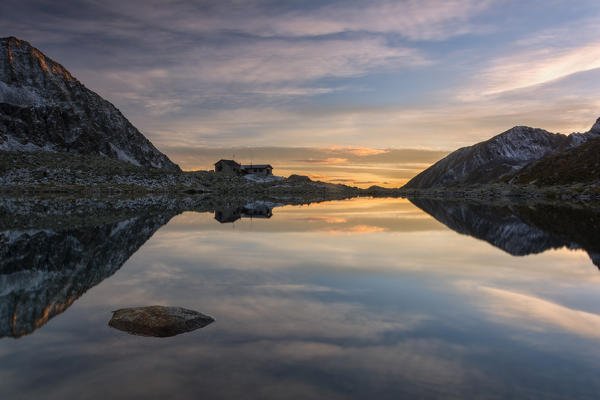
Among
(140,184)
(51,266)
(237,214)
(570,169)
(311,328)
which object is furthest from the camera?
(570,169)

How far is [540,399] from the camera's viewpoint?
6.65 meters

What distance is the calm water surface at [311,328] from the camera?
7082mm

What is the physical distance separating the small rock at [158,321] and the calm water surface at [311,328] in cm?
29

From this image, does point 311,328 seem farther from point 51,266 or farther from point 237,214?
point 237,214

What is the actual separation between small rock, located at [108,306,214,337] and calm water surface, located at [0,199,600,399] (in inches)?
11.5

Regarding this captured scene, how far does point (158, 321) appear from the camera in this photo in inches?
385

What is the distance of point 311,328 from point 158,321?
364 centimetres

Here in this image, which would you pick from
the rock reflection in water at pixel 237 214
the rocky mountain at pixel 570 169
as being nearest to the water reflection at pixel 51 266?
the rock reflection in water at pixel 237 214

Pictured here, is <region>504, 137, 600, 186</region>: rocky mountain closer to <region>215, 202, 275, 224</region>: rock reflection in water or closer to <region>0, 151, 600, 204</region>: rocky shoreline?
<region>0, 151, 600, 204</region>: rocky shoreline

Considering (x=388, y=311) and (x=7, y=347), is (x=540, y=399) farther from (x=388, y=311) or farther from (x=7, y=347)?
(x=7, y=347)

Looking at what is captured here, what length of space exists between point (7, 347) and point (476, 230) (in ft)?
105

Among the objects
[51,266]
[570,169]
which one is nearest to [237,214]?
[51,266]

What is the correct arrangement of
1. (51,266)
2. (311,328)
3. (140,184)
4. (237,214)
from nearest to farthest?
(311,328) → (51,266) → (237,214) → (140,184)

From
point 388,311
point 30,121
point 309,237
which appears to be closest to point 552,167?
point 309,237
